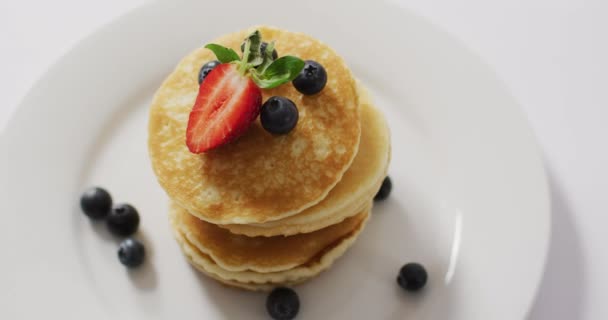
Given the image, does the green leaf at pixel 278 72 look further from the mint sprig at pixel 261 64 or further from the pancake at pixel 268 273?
the pancake at pixel 268 273

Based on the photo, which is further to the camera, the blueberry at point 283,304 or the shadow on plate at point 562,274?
the shadow on plate at point 562,274

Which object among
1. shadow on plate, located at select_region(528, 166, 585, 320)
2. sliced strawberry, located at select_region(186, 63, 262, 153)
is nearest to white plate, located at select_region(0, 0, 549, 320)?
shadow on plate, located at select_region(528, 166, 585, 320)

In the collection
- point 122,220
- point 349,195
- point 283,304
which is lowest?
point 283,304

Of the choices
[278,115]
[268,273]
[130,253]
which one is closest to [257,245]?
[268,273]

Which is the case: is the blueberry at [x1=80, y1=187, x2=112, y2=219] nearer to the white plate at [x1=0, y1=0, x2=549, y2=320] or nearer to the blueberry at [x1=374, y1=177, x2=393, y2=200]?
the white plate at [x1=0, y1=0, x2=549, y2=320]

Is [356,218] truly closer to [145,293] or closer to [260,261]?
[260,261]

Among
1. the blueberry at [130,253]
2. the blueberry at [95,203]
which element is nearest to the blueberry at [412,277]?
the blueberry at [130,253]

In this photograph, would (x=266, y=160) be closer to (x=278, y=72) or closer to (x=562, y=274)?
(x=278, y=72)

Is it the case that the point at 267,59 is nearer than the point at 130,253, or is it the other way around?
the point at 267,59

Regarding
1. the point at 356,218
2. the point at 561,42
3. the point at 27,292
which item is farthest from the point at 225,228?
the point at 561,42
